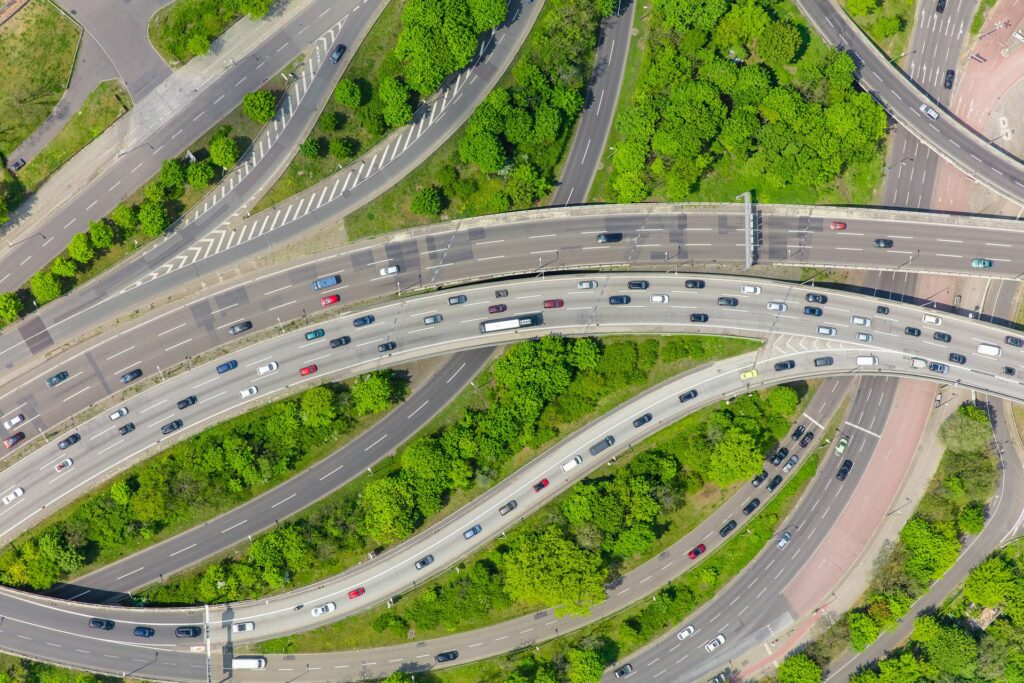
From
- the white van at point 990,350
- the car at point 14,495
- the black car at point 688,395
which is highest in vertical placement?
the car at point 14,495

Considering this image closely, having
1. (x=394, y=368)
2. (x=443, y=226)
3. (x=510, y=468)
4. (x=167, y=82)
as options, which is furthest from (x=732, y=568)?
(x=167, y=82)

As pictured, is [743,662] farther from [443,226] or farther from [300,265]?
[300,265]

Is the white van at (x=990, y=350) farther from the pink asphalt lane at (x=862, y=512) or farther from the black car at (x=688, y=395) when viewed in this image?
the black car at (x=688, y=395)

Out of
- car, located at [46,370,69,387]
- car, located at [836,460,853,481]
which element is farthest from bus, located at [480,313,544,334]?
car, located at [46,370,69,387]

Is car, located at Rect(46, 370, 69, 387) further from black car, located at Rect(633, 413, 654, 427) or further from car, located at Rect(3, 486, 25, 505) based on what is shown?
black car, located at Rect(633, 413, 654, 427)

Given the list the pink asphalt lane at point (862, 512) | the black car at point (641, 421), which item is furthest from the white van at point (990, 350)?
the black car at point (641, 421)

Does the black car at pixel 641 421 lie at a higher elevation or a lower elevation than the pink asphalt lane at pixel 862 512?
higher
